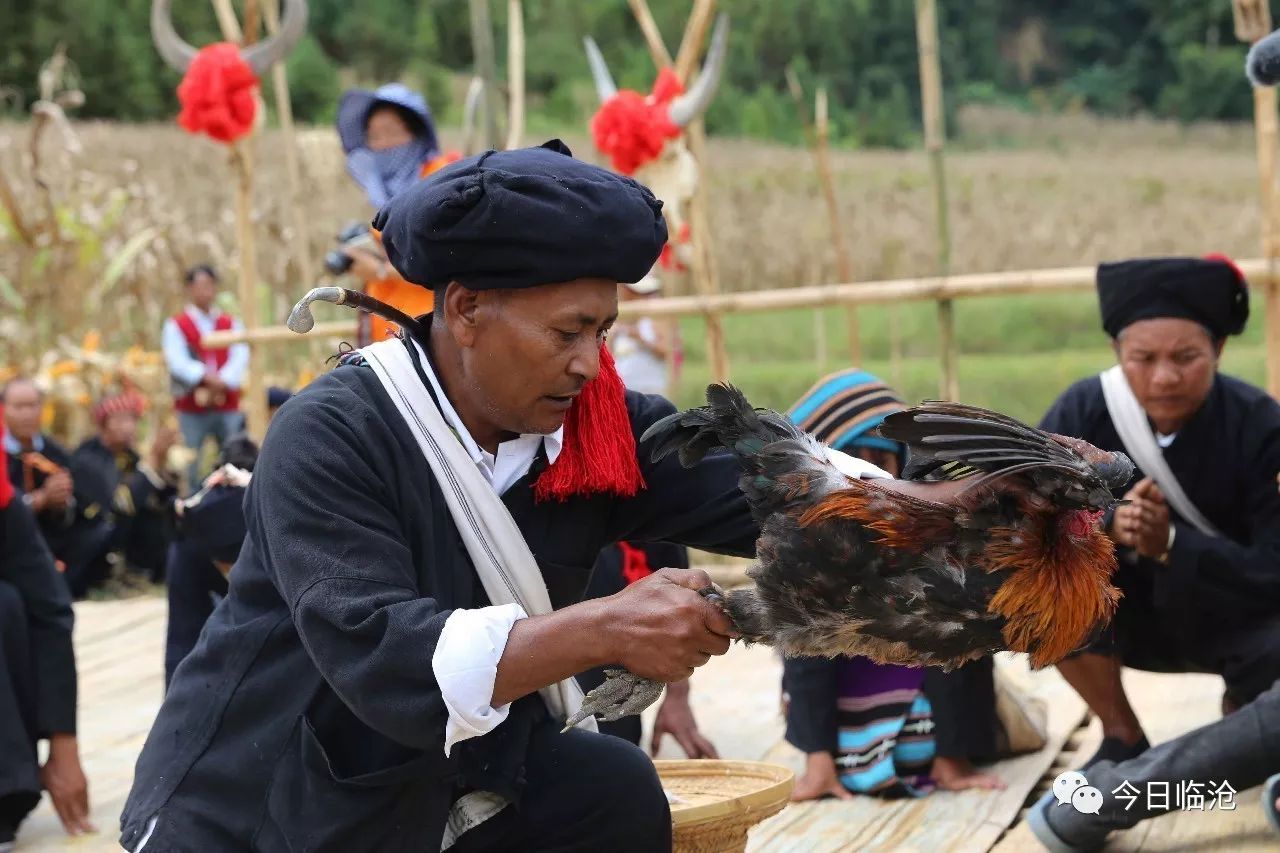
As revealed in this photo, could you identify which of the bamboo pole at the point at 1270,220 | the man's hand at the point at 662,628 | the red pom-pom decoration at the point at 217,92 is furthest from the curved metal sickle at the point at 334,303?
the red pom-pom decoration at the point at 217,92

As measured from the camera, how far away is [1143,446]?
13.5 ft

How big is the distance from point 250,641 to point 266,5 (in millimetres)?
7552

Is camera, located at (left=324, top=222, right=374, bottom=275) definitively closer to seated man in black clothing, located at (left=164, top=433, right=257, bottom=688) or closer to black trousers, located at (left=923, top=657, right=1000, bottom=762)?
seated man in black clothing, located at (left=164, top=433, right=257, bottom=688)

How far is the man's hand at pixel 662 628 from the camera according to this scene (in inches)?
84.0

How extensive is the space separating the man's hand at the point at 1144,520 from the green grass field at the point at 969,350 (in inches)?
258

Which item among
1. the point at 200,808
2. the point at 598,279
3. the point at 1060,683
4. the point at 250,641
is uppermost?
the point at 598,279

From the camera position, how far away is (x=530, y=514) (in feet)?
8.34

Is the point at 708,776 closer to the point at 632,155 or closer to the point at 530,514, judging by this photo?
the point at 530,514

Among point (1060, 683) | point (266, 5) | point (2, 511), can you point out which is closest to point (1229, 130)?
point (266, 5)

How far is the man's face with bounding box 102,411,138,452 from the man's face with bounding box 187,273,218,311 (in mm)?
1399

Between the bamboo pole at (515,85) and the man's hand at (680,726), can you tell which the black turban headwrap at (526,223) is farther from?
the bamboo pole at (515,85)

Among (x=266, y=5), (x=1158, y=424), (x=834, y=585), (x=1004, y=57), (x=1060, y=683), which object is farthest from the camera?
(x=1004, y=57)

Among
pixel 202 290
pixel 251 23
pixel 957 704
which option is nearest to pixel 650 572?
A: pixel 957 704

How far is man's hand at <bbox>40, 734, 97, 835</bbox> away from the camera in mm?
4336
